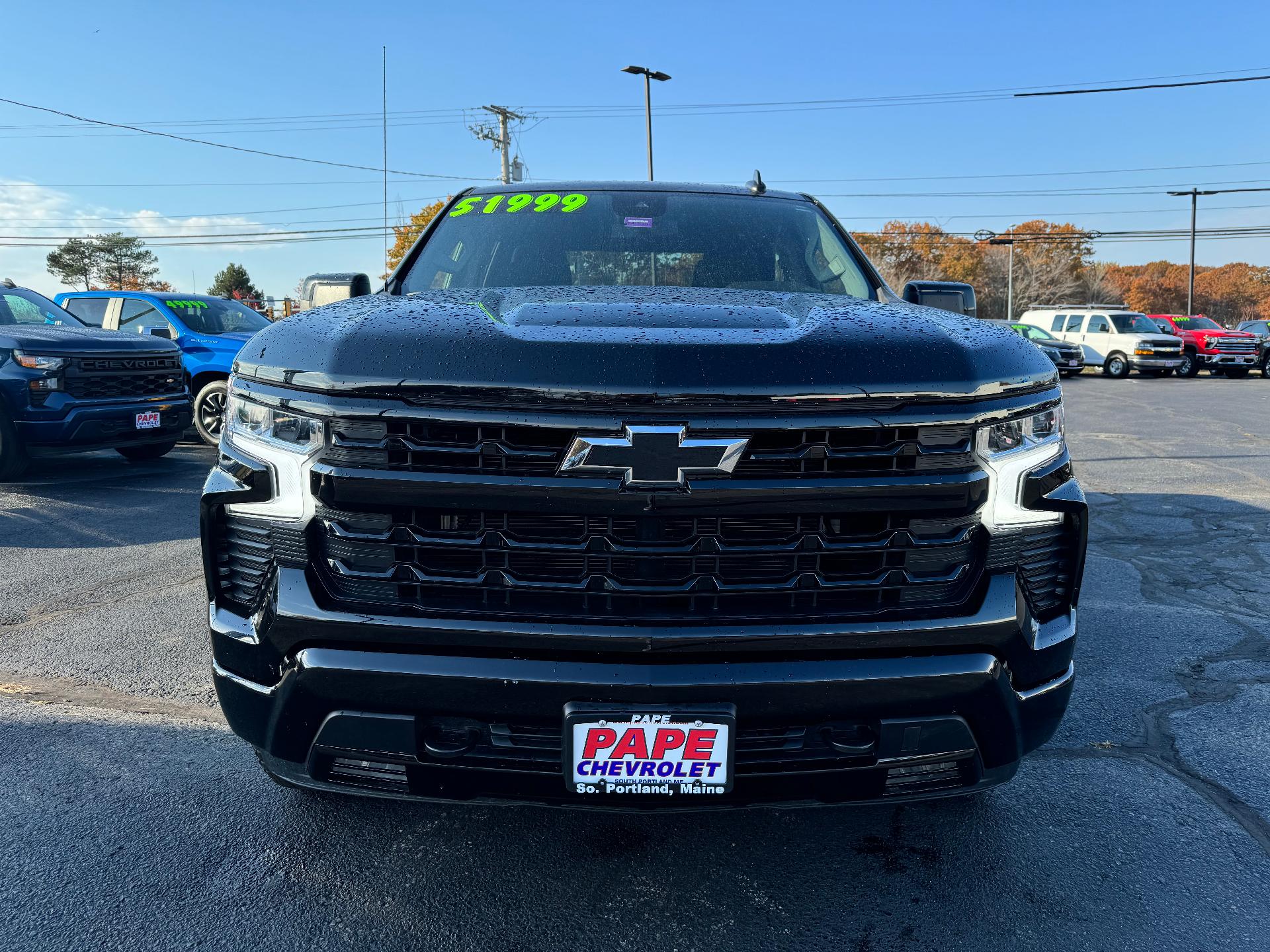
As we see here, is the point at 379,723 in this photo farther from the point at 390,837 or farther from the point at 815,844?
the point at 815,844

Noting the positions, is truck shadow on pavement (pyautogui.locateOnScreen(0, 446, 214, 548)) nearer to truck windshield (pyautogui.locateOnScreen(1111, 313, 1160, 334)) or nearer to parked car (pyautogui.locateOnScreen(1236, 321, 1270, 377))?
truck windshield (pyautogui.locateOnScreen(1111, 313, 1160, 334))

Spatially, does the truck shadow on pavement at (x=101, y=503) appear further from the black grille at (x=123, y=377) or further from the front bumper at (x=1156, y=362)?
the front bumper at (x=1156, y=362)

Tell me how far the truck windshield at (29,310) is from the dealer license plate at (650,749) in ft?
28.2

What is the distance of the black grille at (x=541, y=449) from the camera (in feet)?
5.81

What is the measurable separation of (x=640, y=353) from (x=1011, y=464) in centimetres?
81

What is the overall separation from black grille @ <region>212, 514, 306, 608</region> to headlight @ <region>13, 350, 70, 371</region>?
6.79 meters

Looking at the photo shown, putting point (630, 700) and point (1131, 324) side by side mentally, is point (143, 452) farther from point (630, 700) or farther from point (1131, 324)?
point (1131, 324)

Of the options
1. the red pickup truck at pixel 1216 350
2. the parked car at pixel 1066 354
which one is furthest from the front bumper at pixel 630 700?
the red pickup truck at pixel 1216 350

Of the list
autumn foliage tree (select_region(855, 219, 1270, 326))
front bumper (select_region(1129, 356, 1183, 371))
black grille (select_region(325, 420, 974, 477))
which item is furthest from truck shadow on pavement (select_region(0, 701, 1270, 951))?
autumn foliage tree (select_region(855, 219, 1270, 326))

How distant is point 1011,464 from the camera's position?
189 cm

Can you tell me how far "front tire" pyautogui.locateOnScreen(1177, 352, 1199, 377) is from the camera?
87.8 ft

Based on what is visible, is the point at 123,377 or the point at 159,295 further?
the point at 159,295

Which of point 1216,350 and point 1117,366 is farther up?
point 1216,350

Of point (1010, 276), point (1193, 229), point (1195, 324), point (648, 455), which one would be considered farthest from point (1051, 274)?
point (648, 455)
